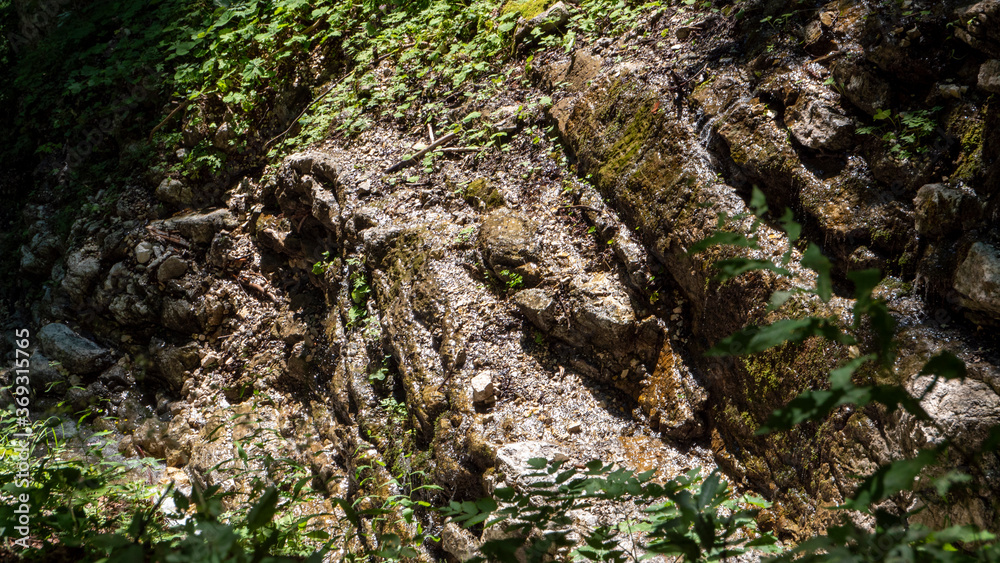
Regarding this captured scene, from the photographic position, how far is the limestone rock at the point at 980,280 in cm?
216

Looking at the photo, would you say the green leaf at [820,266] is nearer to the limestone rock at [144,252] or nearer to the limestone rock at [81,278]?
the limestone rock at [144,252]

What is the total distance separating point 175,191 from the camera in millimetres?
6148

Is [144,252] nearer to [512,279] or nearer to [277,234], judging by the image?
[277,234]

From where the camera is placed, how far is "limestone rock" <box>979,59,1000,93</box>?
92.6 inches

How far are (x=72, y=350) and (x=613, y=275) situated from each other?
19.2 ft

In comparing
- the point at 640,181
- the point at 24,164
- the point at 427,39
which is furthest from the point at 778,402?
the point at 24,164

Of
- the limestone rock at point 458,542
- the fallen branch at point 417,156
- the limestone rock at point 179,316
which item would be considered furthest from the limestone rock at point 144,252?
the limestone rock at point 458,542

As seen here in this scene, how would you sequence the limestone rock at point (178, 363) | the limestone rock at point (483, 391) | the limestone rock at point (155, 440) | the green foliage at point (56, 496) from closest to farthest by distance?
1. the green foliage at point (56, 496)
2. the limestone rock at point (483, 391)
3. the limestone rock at point (155, 440)
4. the limestone rock at point (178, 363)

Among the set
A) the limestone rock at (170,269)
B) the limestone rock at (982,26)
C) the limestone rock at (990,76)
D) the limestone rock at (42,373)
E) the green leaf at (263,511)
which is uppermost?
the limestone rock at (982,26)

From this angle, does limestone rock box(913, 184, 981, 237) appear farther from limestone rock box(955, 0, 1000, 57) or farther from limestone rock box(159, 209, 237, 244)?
limestone rock box(159, 209, 237, 244)

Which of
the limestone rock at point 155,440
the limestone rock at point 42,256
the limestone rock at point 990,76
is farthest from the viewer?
Result: the limestone rock at point 42,256

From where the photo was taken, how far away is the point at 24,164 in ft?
Answer: 24.7

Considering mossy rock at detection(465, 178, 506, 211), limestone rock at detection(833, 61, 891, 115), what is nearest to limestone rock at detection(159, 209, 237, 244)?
mossy rock at detection(465, 178, 506, 211)

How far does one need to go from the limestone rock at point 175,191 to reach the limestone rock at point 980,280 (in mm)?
6754
